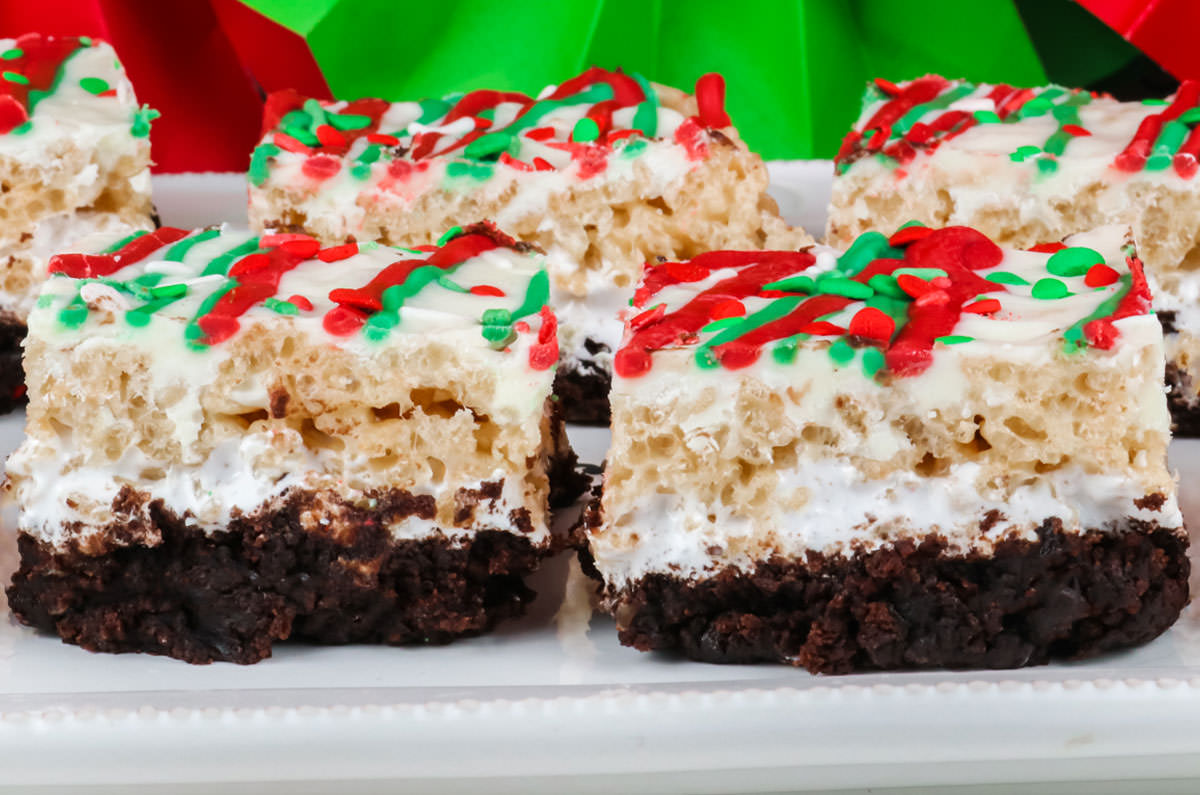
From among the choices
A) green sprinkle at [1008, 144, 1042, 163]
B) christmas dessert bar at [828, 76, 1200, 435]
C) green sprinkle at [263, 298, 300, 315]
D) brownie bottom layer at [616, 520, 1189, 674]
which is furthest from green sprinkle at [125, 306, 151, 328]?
green sprinkle at [1008, 144, 1042, 163]

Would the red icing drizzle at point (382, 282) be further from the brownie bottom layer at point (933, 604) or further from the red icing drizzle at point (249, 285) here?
the brownie bottom layer at point (933, 604)

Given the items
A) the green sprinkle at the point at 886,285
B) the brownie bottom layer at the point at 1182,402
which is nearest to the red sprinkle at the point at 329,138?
the green sprinkle at the point at 886,285

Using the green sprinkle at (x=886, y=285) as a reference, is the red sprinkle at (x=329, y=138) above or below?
below

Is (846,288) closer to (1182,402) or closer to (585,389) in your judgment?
(585,389)

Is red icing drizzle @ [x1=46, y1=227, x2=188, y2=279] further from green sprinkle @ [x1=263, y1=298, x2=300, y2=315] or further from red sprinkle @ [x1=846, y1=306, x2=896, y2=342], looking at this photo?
red sprinkle @ [x1=846, y1=306, x2=896, y2=342]

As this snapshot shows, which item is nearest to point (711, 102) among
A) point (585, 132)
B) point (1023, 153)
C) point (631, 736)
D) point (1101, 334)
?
point (585, 132)
